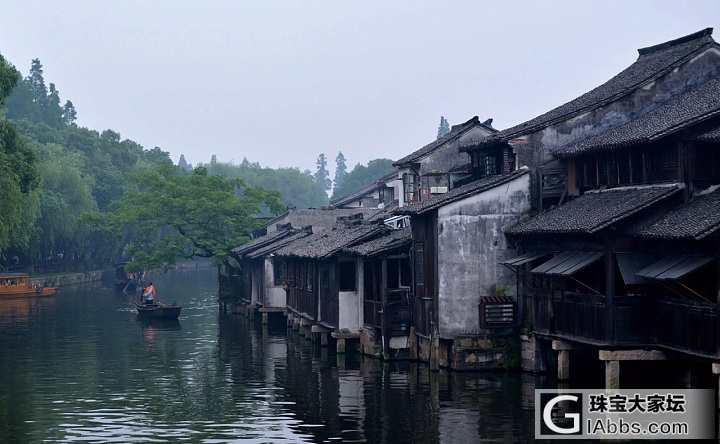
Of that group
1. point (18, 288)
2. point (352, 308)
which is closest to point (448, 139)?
point (352, 308)

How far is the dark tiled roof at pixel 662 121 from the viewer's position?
28.7 m

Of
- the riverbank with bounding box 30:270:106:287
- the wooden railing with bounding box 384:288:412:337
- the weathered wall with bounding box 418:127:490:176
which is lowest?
the wooden railing with bounding box 384:288:412:337

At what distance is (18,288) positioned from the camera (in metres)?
76.1

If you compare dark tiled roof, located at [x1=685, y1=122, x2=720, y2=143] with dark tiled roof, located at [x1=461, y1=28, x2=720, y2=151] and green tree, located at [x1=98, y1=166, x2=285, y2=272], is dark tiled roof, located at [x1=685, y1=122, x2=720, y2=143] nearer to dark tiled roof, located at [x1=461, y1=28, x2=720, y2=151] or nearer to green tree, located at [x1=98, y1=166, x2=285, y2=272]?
dark tiled roof, located at [x1=461, y1=28, x2=720, y2=151]

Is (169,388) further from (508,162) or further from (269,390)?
(508,162)

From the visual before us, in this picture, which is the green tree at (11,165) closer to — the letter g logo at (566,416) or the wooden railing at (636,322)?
the wooden railing at (636,322)

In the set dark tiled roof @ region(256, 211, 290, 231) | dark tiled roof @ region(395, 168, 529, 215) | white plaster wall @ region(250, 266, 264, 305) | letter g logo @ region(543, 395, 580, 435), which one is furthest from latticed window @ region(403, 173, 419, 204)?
letter g logo @ region(543, 395, 580, 435)

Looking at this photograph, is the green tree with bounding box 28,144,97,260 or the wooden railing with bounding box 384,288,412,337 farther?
the green tree with bounding box 28,144,97,260

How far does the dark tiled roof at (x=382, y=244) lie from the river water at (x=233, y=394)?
4218 millimetres

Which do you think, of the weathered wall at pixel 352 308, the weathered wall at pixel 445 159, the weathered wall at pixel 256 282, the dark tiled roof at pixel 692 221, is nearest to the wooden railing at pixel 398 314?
the weathered wall at pixel 352 308

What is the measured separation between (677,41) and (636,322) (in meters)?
14.5

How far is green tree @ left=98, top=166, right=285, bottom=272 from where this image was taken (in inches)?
2640

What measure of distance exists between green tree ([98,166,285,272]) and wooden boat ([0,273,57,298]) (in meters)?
10.4

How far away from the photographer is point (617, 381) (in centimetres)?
2830
